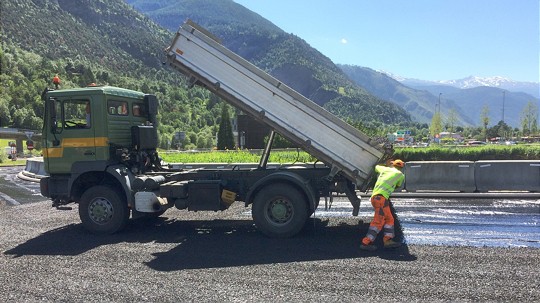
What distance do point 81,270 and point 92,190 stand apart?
259 centimetres

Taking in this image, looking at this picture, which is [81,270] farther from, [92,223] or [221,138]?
[221,138]

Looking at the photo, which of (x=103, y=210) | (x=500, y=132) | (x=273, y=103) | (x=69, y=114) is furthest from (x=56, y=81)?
(x=500, y=132)

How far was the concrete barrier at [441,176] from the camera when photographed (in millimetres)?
12969

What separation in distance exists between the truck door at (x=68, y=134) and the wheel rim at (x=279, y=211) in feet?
12.2

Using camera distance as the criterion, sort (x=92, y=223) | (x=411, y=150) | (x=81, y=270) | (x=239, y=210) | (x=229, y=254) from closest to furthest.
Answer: (x=81, y=270)
(x=229, y=254)
(x=92, y=223)
(x=239, y=210)
(x=411, y=150)

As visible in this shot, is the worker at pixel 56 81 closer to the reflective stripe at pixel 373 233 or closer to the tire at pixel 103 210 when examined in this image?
the tire at pixel 103 210

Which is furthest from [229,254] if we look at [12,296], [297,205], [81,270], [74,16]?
[74,16]

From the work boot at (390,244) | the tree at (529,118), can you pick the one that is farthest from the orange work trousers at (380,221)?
the tree at (529,118)

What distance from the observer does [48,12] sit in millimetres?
141000

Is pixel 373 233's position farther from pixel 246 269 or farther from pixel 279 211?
pixel 246 269

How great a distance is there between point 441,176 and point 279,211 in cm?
A: 758

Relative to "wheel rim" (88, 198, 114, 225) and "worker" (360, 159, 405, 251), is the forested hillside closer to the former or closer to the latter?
"wheel rim" (88, 198, 114, 225)

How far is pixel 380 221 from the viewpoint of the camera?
7.06m

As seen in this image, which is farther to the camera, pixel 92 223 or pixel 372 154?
pixel 92 223
